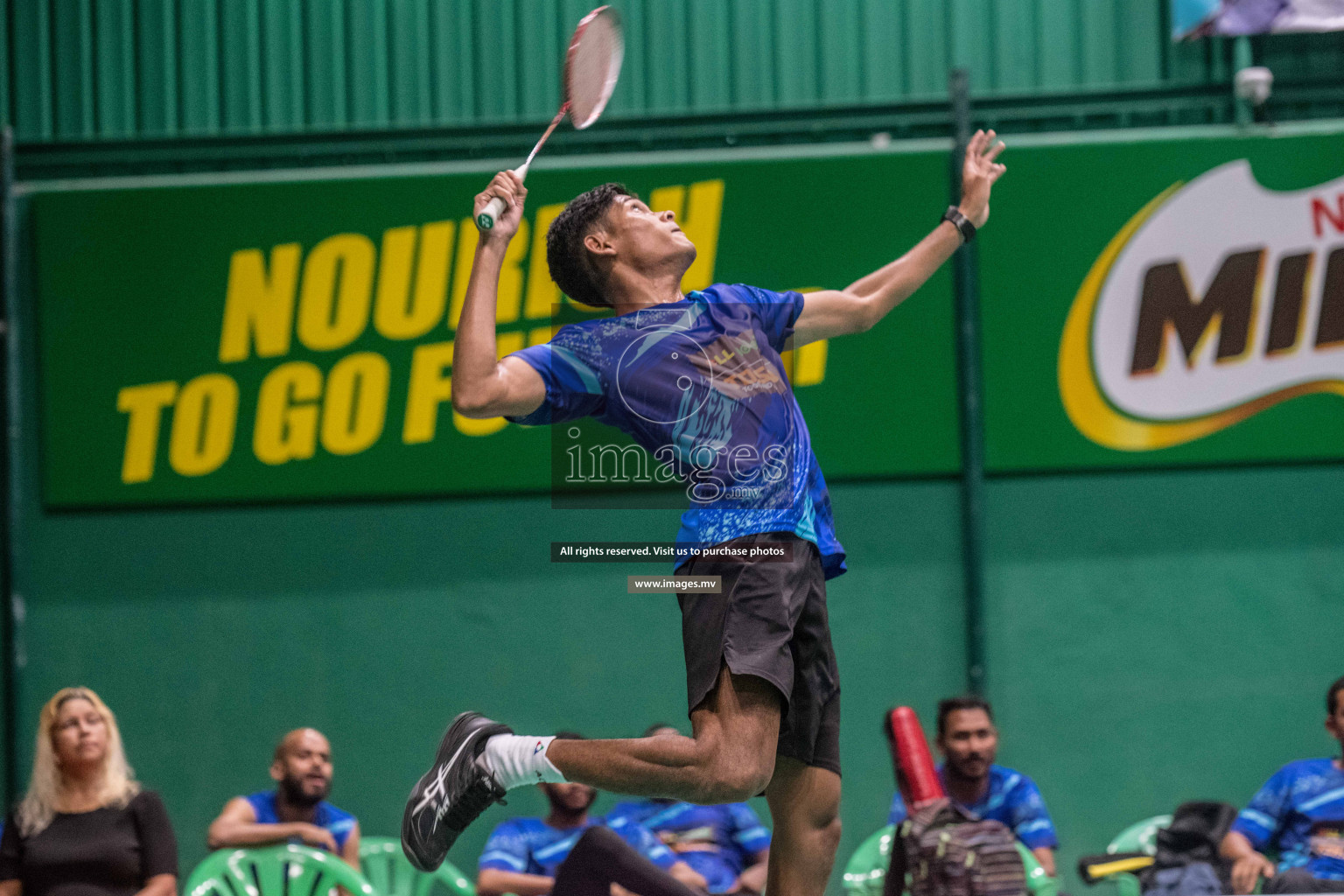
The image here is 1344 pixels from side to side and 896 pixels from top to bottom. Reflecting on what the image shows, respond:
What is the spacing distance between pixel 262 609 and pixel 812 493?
500 centimetres

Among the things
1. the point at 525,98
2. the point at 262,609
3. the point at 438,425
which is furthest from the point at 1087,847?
the point at 525,98

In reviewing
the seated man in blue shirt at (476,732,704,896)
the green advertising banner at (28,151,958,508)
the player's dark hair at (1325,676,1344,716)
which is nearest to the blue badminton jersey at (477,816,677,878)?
the seated man in blue shirt at (476,732,704,896)

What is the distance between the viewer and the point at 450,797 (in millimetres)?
3281

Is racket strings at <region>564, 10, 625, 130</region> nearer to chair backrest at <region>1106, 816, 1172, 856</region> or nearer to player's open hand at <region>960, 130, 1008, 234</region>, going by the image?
player's open hand at <region>960, 130, 1008, 234</region>

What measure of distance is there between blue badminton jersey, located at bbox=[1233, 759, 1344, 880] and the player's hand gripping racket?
3934 millimetres

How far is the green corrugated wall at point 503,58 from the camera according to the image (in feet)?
25.5

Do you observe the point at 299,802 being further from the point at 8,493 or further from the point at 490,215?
the point at 490,215

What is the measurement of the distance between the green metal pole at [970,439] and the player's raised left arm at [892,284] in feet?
11.3

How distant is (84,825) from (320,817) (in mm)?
1170

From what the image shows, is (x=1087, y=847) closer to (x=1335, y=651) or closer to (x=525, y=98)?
(x=1335, y=651)

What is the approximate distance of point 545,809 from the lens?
7195 mm

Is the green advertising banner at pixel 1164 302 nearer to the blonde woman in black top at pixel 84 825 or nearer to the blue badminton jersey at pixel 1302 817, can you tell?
the blue badminton jersey at pixel 1302 817

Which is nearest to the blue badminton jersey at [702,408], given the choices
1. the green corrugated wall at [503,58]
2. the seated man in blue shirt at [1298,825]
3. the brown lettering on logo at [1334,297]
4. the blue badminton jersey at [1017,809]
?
the blue badminton jersey at [1017,809]

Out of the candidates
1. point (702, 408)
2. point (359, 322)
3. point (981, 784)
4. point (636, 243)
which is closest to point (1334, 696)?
point (981, 784)
